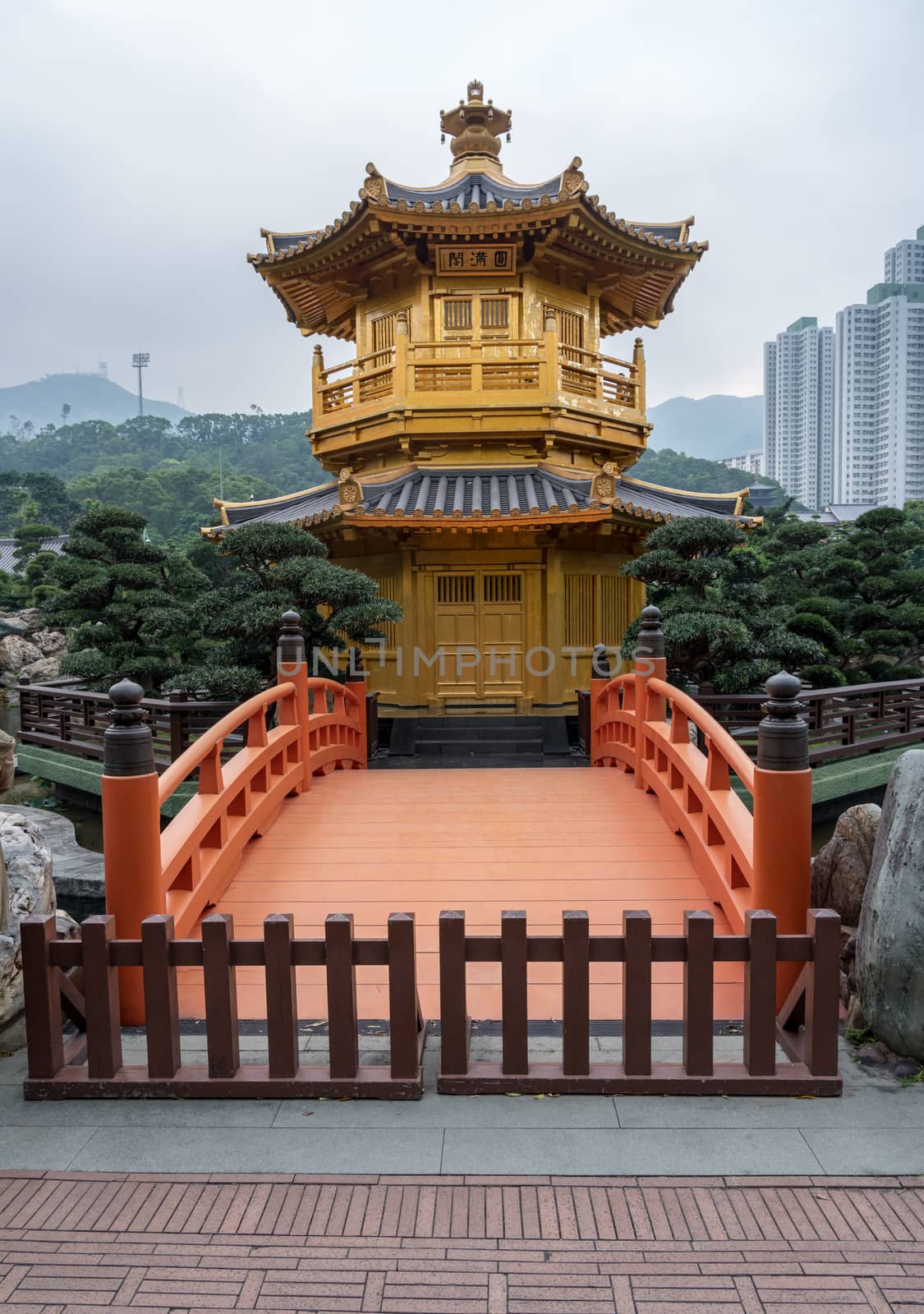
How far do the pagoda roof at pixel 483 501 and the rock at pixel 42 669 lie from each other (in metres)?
13.3

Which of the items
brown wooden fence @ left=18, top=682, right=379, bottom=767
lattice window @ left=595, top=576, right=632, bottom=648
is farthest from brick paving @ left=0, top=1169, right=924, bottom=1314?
lattice window @ left=595, top=576, right=632, bottom=648

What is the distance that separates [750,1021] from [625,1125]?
584 mm

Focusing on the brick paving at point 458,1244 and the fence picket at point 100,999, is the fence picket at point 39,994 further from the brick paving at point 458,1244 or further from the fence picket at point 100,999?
the brick paving at point 458,1244

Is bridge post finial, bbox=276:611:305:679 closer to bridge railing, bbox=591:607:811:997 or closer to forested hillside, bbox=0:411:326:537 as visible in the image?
bridge railing, bbox=591:607:811:997

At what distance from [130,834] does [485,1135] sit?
2.03m

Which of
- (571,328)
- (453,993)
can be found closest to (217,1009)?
(453,993)

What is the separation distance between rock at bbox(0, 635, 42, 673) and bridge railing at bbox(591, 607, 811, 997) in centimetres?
2222

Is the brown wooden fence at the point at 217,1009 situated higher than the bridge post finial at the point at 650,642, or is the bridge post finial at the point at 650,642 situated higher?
the bridge post finial at the point at 650,642

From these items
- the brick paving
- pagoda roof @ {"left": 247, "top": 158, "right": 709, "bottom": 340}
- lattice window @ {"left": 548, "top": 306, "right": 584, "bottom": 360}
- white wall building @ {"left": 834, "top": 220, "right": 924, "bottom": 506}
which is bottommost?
the brick paving

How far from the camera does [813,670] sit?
13.5 metres

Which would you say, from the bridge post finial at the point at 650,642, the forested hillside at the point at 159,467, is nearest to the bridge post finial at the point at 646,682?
the bridge post finial at the point at 650,642

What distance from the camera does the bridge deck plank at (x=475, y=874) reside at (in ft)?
13.3

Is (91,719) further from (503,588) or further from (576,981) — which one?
(576,981)

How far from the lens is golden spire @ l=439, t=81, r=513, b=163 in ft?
49.8
